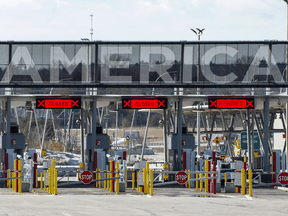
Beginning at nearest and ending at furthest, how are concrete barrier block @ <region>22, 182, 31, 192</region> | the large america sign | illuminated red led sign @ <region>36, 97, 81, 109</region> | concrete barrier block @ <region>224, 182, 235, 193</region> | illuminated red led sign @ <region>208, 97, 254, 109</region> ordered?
concrete barrier block @ <region>224, 182, 235, 193</region>, concrete barrier block @ <region>22, 182, 31, 192</region>, illuminated red led sign @ <region>36, 97, 81, 109</region>, illuminated red led sign @ <region>208, 97, 254, 109</region>, the large america sign

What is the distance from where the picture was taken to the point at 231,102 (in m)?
23.0

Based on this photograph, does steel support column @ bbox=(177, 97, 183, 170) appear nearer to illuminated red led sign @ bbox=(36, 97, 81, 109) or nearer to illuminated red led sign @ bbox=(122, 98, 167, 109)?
illuminated red led sign @ bbox=(122, 98, 167, 109)

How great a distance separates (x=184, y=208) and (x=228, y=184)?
5.73 metres

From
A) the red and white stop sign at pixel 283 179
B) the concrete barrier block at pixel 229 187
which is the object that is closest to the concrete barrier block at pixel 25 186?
the concrete barrier block at pixel 229 187

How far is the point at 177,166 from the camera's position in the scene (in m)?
23.8

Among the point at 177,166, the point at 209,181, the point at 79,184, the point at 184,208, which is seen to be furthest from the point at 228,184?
the point at 79,184

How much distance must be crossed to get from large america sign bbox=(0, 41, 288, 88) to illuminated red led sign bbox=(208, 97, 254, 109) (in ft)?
3.18

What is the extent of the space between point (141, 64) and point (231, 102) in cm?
431

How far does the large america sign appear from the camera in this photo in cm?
2362

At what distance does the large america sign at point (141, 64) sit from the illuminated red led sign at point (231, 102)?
97cm

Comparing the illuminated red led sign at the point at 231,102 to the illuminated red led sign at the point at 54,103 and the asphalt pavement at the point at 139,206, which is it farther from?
the illuminated red led sign at the point at 54,103

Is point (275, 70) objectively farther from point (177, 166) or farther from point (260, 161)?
point (260, 161)

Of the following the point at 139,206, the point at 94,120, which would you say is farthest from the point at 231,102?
the point at 139,206

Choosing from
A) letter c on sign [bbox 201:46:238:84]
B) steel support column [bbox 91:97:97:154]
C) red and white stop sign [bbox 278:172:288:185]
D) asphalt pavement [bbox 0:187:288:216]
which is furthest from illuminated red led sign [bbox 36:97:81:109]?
red and white stop sign [bbox 278:172:288:185]
